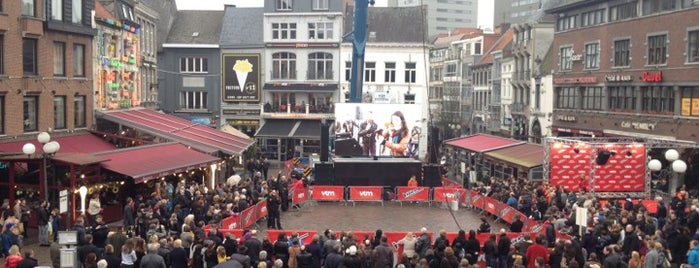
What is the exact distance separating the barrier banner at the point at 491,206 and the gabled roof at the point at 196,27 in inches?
1396

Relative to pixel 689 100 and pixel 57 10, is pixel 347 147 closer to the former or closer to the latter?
pixel 57 10

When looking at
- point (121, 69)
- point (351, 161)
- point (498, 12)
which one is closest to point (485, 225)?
point (351, 161)

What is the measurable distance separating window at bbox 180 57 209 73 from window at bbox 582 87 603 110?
2961cm

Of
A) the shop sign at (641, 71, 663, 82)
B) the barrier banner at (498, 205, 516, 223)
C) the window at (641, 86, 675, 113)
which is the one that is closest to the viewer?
the barrier banner at (498, 205, 516, 223)

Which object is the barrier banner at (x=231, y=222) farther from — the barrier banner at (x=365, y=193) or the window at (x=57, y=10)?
the window at (x=57, y=10)

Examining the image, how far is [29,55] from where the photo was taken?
1142 inches

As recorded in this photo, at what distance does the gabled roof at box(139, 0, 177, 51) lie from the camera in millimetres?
58312

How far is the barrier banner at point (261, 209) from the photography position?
2637cm

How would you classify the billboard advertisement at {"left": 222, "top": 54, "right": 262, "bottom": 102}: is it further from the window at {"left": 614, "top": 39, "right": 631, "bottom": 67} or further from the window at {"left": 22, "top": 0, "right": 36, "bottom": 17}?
the window at {"left": 22, "top": 0, "right": 36, "bottom": 17}

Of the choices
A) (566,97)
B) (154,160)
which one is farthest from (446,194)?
(566,97)

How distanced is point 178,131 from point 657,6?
86.9 ft

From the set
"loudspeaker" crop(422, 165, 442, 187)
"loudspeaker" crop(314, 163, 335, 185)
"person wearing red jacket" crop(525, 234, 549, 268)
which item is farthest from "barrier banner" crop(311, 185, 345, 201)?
"person wearing red jacket" crop(525, 234, 549, 268)

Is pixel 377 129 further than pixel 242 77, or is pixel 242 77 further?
pixel 242 77

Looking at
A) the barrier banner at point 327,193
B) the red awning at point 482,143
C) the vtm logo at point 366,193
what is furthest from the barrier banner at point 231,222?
the red awning at point 482,143
